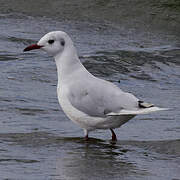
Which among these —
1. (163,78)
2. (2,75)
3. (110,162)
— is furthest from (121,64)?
(110,162)

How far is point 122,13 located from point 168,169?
27.4 feet

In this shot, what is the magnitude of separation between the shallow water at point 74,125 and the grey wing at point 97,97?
0.33 m

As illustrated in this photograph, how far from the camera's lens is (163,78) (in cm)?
991

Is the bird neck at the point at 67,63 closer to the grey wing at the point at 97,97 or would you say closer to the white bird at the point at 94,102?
the white bird at the point at 94,102

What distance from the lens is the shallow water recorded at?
223 inches

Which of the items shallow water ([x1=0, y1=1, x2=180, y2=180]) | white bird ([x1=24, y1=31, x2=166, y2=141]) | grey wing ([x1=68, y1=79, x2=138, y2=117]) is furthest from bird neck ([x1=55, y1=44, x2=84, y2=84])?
shallow water ([x1=0, y1=1, x2=180, y2=180])

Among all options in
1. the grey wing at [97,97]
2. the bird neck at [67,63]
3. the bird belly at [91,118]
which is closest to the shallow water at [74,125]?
the bird belly at [91,118]

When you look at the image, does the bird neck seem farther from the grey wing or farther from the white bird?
the grey wing

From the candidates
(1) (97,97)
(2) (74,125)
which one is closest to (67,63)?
(1) (97,97)

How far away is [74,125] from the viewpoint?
7.41 m

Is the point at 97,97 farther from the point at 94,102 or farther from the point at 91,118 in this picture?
the point at 91,118

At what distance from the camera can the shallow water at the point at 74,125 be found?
567 cm

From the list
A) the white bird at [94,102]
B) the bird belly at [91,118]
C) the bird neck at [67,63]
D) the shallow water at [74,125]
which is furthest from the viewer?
the bird neck at [67,63]

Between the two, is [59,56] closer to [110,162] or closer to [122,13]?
[110,162]
